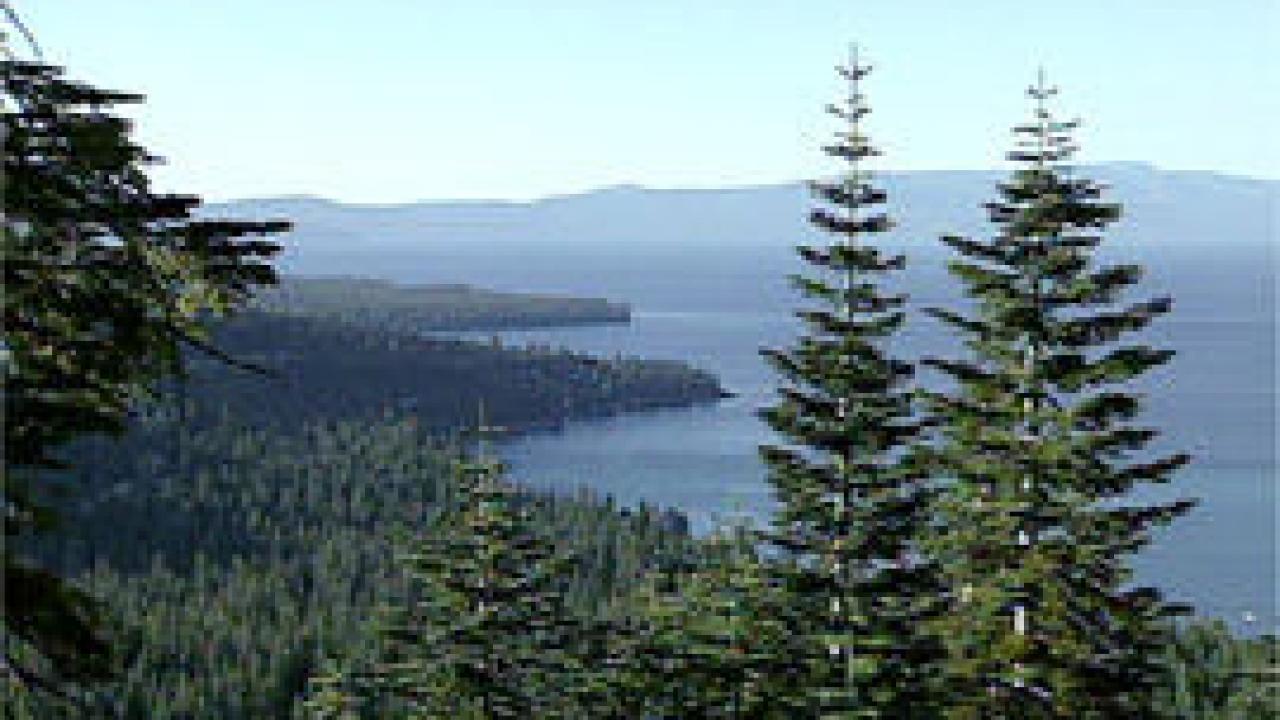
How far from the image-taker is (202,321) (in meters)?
9.66

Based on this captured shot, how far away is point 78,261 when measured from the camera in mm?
8391

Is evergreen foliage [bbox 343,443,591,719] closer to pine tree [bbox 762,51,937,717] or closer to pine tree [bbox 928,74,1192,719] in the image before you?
pine tree [bbox 762,51,937,717]

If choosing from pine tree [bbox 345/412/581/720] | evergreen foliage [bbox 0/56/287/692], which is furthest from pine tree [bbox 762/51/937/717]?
evergreen foliage [bbox 0/56/287/692]

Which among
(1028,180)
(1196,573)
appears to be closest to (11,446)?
(1028,180)

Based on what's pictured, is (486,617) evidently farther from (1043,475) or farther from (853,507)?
(1043,475)

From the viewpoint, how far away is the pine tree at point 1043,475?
99.6ft

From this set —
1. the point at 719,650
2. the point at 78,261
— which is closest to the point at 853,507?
the point at 719,650

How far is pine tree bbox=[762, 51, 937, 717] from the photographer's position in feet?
108

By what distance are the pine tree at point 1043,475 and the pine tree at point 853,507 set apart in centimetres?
191

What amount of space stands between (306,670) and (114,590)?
4169cm

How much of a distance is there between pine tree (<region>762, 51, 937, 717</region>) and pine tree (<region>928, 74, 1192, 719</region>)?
75.2 inches

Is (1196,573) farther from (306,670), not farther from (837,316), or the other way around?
(837,316)

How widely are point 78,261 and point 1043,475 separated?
24.4 meters

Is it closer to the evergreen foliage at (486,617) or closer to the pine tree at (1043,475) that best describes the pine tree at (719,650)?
the evergreen foliage at (486,617)
